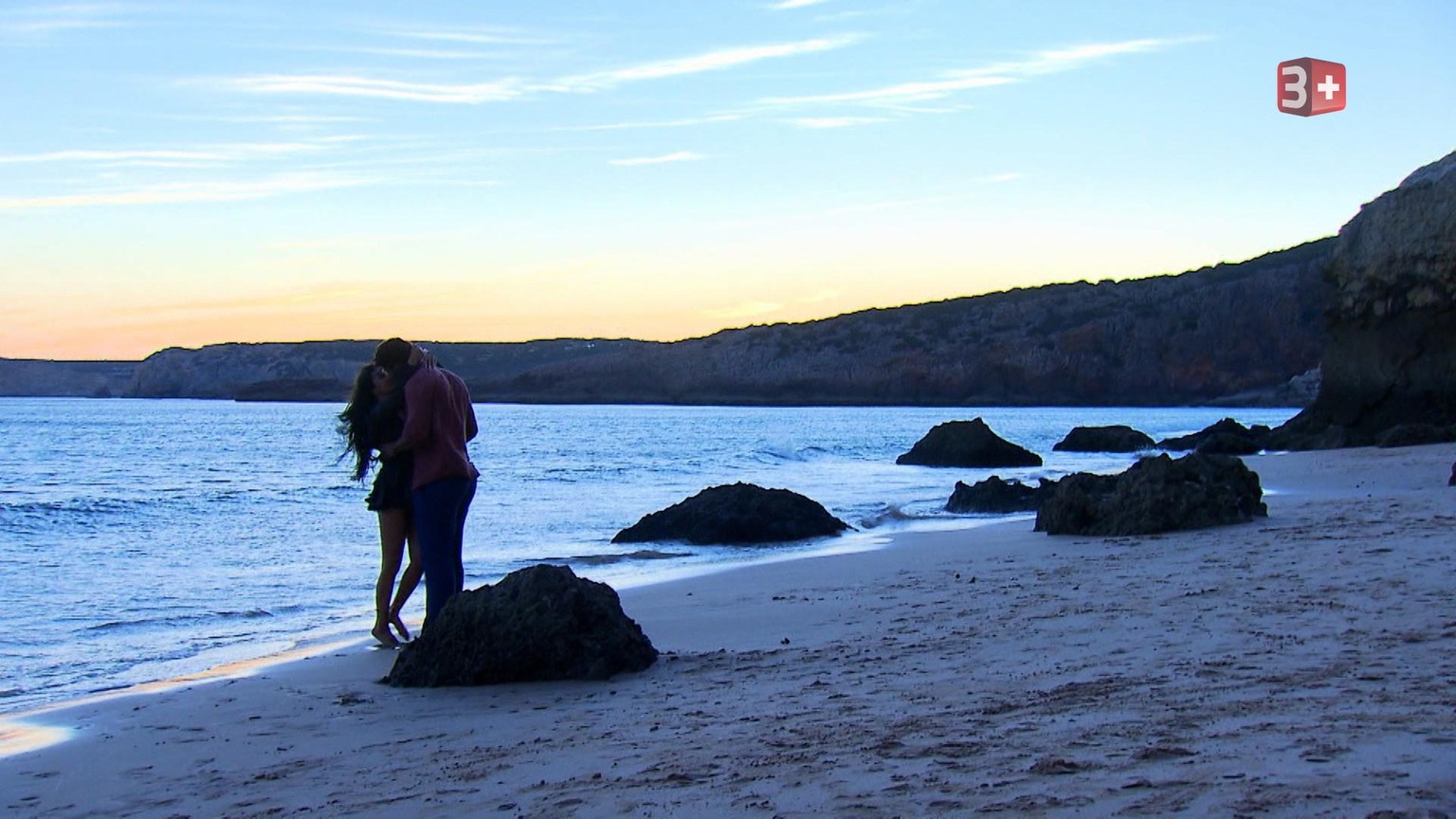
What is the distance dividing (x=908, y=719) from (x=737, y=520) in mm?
9838

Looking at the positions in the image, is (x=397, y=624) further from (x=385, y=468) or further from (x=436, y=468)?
(x=436, y=468)

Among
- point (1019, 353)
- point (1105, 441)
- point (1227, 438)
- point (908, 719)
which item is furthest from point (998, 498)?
point (1019, 353)

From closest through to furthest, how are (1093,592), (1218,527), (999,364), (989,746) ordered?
(989,746), (1093,592), (1218,527), (999,364)

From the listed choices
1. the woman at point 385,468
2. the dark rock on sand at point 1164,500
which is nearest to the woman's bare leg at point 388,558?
the woman at point 385,468

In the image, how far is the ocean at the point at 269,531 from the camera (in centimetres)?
854

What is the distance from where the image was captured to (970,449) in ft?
95.2

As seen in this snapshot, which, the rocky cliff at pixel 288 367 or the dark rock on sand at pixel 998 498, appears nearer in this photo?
the dark rock on sand at pixel 998 498

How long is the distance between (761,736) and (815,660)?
1627 mm

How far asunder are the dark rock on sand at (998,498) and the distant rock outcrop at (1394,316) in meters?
8.74

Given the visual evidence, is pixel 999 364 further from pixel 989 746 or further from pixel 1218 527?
pixel 989 746

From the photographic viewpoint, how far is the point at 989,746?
3891mm

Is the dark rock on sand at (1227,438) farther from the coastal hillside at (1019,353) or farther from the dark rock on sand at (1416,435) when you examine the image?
the coastal hillside at (1019,353)

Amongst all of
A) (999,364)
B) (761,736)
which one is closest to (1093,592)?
(761,736)

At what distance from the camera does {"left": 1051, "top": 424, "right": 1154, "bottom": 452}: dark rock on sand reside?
34312 millimetres
